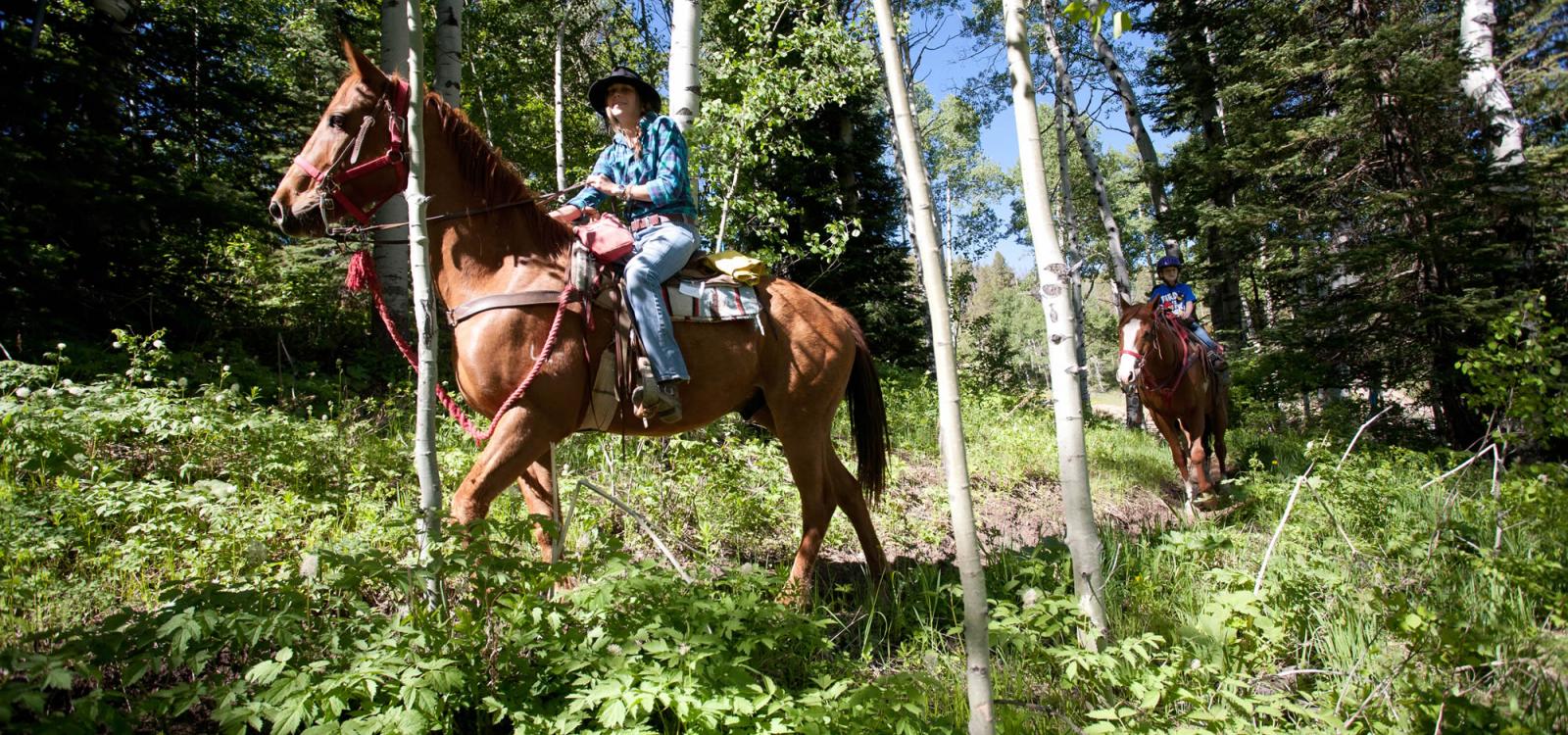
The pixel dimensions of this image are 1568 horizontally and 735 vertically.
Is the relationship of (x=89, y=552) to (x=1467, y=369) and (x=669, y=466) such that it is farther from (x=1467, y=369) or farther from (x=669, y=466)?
(x=1467, y=369)

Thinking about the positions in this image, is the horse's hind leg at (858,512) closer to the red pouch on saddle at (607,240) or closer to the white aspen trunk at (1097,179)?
the red pouch on saddle at (607,240)

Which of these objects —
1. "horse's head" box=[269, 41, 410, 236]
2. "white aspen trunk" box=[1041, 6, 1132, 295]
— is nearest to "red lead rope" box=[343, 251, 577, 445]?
"horse's head" box=[269, 41, 410, 236]

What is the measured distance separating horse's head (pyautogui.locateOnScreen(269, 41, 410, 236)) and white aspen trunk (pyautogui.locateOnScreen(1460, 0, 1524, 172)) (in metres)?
12.1

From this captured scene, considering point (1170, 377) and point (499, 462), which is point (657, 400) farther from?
point (1170, 377)

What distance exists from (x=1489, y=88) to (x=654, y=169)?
38.4 feet

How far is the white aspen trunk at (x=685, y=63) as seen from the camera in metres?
5.36

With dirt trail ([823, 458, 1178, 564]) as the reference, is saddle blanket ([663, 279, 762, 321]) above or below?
above

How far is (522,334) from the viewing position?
123 inches

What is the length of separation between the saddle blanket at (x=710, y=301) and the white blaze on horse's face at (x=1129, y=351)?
4270 millimetres

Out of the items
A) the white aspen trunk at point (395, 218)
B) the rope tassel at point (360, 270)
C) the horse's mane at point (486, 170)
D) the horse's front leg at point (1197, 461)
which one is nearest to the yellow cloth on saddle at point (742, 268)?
the horse's mane at point (486, 170)

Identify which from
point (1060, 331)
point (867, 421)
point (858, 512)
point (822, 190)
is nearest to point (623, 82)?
point (867, 421)

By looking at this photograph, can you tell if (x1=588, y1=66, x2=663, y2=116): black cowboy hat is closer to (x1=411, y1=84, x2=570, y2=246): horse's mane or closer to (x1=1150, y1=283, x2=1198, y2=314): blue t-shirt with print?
(x1=411, y1=84, x2=570, y2=246): horse's mane

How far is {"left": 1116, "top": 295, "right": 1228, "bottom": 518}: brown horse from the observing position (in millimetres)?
6492

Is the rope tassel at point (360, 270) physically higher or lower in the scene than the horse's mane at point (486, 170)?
lower
